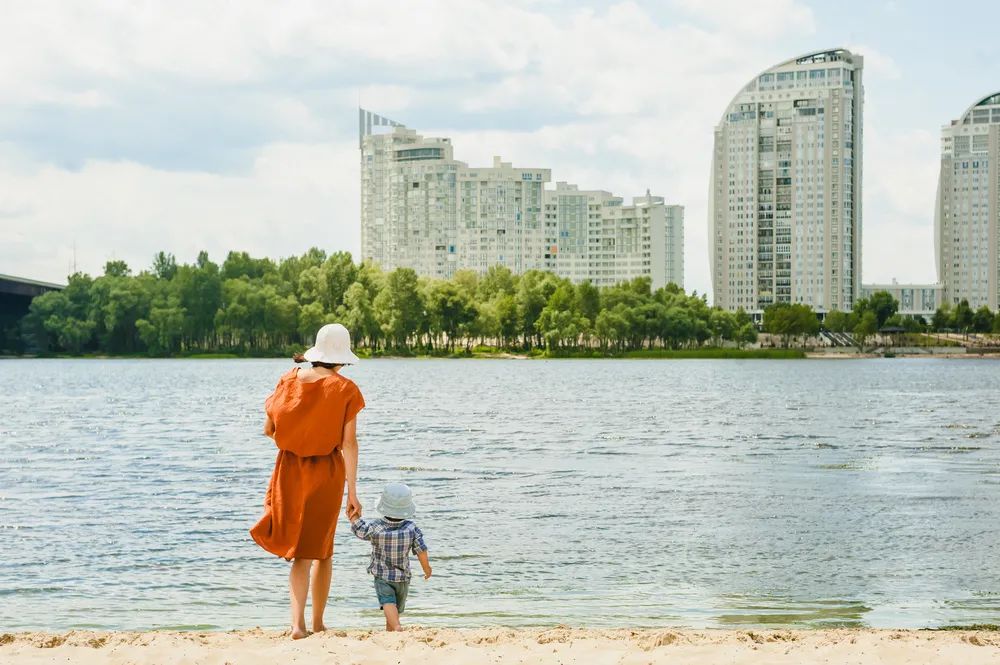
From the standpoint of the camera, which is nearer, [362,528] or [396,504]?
[362,528]

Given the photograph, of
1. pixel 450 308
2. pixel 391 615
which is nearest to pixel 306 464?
pixel 391 615

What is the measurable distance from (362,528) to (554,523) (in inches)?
462

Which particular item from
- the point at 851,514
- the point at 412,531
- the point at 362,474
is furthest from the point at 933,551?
the point at 362,474

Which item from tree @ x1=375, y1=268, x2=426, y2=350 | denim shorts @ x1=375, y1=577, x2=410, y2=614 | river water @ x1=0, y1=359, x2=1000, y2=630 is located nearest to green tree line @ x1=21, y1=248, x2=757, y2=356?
tree @ x1=375, y1=268, x2=426, y2=350

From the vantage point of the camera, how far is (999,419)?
5659 centimetres

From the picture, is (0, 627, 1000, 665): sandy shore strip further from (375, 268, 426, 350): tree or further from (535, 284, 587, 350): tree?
(535, 284, 587, 350): tree

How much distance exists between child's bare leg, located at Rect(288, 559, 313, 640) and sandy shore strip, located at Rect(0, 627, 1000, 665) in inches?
5.1

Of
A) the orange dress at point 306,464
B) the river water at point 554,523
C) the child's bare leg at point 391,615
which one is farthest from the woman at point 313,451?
the river water at point 554,523

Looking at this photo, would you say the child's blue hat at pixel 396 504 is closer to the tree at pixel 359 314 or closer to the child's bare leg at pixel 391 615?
the child's bare leg at pixel 391 615

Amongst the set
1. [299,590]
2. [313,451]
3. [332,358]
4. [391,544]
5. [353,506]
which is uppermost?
[332,358]

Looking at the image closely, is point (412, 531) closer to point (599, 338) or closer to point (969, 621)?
point (969, 621)

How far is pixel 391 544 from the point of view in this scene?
1141cm

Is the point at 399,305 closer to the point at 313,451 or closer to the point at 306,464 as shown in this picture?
the point at 306,464

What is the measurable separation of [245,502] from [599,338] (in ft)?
527
